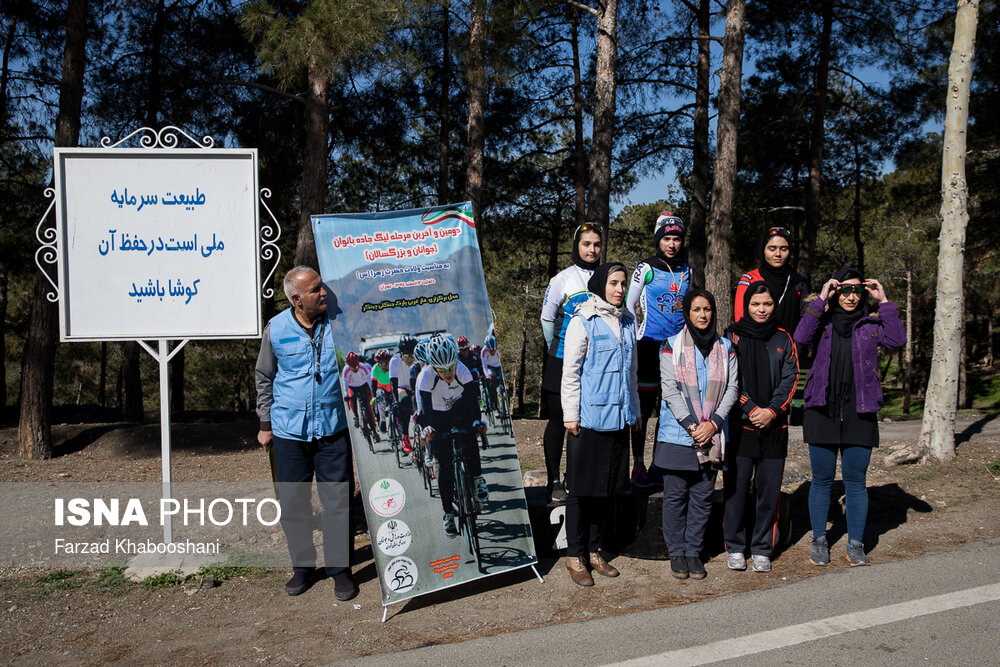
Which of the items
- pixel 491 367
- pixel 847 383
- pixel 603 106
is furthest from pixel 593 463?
pixel 603 106

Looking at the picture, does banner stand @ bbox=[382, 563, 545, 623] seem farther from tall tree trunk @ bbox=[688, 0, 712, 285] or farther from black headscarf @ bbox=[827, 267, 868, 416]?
tall tree trunk @ bbox=[688, 0, 712, 285]

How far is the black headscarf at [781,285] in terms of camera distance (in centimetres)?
526

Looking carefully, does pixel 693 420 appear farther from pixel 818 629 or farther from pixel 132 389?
pixel 132 389

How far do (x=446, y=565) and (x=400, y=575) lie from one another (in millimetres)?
288

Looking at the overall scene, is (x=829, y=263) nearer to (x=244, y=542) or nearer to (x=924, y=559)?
(x=924, y=559)

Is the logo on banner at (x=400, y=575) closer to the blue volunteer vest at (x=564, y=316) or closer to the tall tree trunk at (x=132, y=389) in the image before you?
the blue volunteer vest at (x=564, y=316)

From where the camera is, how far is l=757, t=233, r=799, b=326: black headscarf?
5.26m

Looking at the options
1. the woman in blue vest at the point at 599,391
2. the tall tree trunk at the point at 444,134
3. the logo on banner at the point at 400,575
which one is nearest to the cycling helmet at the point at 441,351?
the woman in blue vest at the point at 599,391

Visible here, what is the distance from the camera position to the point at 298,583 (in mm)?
4820

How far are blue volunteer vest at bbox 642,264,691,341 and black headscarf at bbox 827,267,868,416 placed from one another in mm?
1005

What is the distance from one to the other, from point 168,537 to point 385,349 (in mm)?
2367

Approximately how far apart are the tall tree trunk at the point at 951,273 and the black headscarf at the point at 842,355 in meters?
3.31

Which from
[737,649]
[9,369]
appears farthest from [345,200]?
[9,369]

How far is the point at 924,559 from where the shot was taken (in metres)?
5.04
